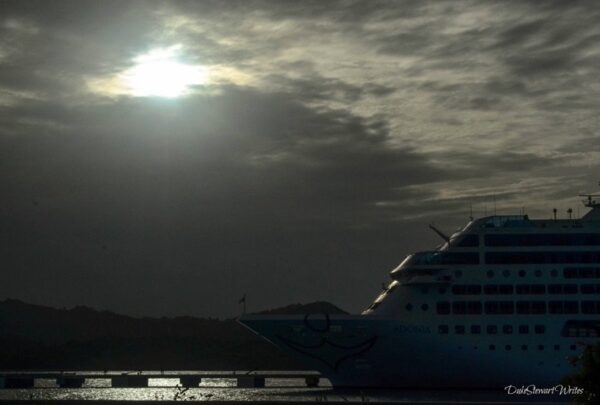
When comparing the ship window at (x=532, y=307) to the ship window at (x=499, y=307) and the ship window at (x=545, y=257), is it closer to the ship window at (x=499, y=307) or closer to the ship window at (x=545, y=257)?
the ship window at (x=499, y=307)

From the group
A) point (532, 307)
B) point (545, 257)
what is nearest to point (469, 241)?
point (545, 257)

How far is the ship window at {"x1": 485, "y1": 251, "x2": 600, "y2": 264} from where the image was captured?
77938mm

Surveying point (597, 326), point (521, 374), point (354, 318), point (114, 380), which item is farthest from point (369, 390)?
point (114, 380)

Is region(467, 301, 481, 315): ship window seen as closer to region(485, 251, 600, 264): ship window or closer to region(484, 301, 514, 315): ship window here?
region(484, 301, 514, 315): ship window

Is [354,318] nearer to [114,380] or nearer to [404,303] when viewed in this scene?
[404,303]

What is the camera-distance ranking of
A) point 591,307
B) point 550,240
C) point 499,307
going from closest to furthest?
point 591,307 → point 499,307 → point 550,240

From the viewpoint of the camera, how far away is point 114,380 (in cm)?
10612

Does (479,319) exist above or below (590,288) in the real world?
below

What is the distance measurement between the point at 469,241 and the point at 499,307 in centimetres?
539

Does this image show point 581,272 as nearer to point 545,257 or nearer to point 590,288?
point 590,288

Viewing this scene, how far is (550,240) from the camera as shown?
7838 centimetres

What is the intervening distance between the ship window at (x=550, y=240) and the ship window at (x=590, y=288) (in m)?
3.10

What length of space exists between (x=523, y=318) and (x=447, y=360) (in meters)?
6.38

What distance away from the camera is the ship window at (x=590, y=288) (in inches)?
3049
